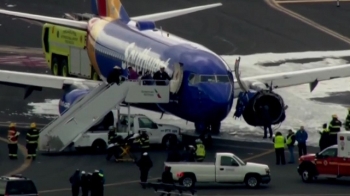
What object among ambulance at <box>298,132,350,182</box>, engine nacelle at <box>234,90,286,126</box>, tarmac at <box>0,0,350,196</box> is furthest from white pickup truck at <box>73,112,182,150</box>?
ambulance at <box>298,132,350,182</box>

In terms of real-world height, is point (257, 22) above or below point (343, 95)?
above

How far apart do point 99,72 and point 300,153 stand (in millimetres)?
16081

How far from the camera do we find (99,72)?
69062 mm

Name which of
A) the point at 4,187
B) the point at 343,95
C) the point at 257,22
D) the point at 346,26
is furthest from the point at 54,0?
the point at 4,187

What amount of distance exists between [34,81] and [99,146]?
9.23 m

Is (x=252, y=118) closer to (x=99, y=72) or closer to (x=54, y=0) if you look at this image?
(x=99, y=72)

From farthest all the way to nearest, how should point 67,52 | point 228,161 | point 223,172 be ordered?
1. point 67,52
2. point 228,161
3. point 223,172

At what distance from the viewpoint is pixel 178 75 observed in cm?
5762

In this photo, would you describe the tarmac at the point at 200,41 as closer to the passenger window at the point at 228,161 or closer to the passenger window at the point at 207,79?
the passenger window at the point at 228,161

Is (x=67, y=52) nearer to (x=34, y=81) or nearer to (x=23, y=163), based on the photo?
(x=34, y=81)

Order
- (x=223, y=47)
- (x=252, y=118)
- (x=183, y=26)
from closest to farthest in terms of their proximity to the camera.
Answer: (x=252, y=118) < (x=223, y=47) < (x=183, y=26)

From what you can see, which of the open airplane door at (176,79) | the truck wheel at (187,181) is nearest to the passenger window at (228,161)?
the truck wheel at (187,181)

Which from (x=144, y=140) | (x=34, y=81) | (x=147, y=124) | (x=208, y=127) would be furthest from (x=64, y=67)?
(x=144, y=140)

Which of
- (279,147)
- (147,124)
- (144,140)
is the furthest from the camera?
(147,124)
